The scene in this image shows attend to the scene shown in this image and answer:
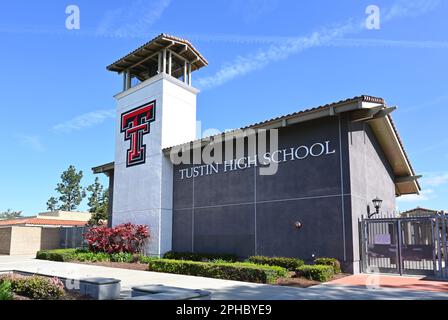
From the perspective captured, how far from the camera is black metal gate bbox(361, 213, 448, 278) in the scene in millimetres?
13070

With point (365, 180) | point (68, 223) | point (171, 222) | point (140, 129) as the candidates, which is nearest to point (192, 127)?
point (140, 129)

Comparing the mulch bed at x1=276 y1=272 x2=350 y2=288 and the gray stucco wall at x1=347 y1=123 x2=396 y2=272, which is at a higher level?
the gray stucco wall at x1=347 y1=123 x2=396 y2=272

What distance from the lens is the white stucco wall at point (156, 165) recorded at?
20641mm

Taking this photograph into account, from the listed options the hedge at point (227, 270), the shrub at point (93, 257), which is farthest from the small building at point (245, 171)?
the hedge at point (227, 270)

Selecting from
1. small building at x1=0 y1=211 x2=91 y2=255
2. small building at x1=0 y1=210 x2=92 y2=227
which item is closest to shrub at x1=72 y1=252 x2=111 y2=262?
small building at x1=0 y1=211 x2=91 y2=255

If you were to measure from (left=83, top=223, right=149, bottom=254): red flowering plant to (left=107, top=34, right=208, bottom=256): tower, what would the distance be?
0.50 meters

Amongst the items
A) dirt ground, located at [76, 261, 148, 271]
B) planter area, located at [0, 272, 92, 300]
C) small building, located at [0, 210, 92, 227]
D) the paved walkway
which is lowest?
dirt ground, located at [76, 261, 148, 271]

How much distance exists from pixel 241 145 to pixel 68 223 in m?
30.4

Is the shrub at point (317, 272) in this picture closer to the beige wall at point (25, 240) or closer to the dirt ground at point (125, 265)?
the dirt ground at point (125, 265)

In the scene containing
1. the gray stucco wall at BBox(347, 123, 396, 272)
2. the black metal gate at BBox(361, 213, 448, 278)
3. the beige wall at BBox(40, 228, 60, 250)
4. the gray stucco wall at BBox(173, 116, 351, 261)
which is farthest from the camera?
the beige wall at BBox(40, 228, 60, 250)

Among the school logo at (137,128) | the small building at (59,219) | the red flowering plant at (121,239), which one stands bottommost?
the red flowering plant at (121,239)

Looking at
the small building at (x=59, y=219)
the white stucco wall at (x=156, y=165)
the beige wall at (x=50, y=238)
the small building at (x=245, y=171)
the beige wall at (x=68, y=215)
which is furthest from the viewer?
the beige wall at (x=68, y=215)

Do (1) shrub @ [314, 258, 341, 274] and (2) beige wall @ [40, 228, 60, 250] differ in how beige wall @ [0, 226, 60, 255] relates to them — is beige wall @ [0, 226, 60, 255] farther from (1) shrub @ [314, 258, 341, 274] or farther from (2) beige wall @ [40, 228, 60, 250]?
(1) shrub @ [314, 258, 341, 274]

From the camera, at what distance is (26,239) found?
3234cm
